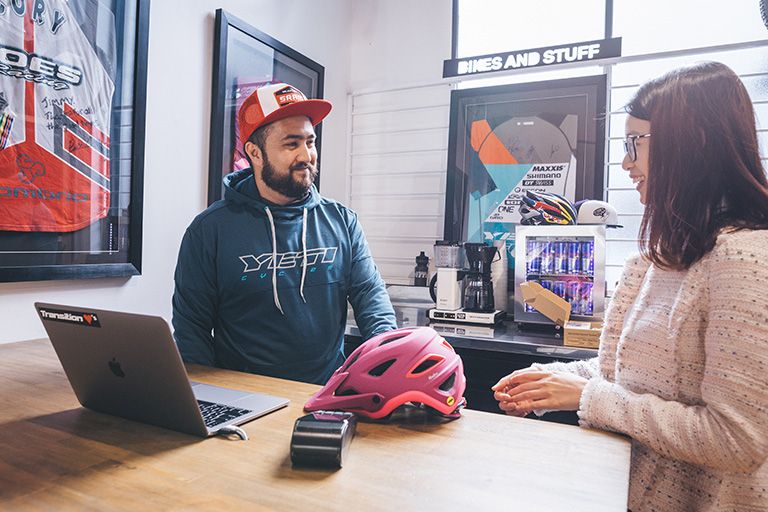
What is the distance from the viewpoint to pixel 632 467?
1.12 metres

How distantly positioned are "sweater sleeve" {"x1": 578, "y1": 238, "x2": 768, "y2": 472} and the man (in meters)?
1.10

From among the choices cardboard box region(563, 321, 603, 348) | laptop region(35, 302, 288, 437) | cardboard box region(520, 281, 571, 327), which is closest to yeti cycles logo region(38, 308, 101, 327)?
laptop region(35, 302, 288, 437)

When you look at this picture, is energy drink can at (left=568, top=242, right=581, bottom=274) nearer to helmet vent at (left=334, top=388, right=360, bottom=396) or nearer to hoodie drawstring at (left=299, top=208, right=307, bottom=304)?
hoodie drawstring at (left=299, top=208, right=307, bottom=304)

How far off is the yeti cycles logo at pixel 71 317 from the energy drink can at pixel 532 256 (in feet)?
6.03

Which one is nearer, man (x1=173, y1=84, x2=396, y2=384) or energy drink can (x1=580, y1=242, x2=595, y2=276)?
man (x1=173, y1=84, x2=396, y2=384)

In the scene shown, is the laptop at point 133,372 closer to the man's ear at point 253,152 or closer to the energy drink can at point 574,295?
the man's ear at point 253,152

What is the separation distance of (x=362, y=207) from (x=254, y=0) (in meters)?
1.29

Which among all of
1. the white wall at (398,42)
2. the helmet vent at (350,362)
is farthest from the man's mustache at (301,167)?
the white wall at (398,42)

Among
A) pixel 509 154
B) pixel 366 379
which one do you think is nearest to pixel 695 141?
pixel 366 379

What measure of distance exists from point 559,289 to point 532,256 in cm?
19

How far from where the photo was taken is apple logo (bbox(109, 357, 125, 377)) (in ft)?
3.34

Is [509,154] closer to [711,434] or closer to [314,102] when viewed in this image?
[314,102]

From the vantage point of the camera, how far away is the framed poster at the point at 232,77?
2.40 meters

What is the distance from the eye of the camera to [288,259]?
1972mm
